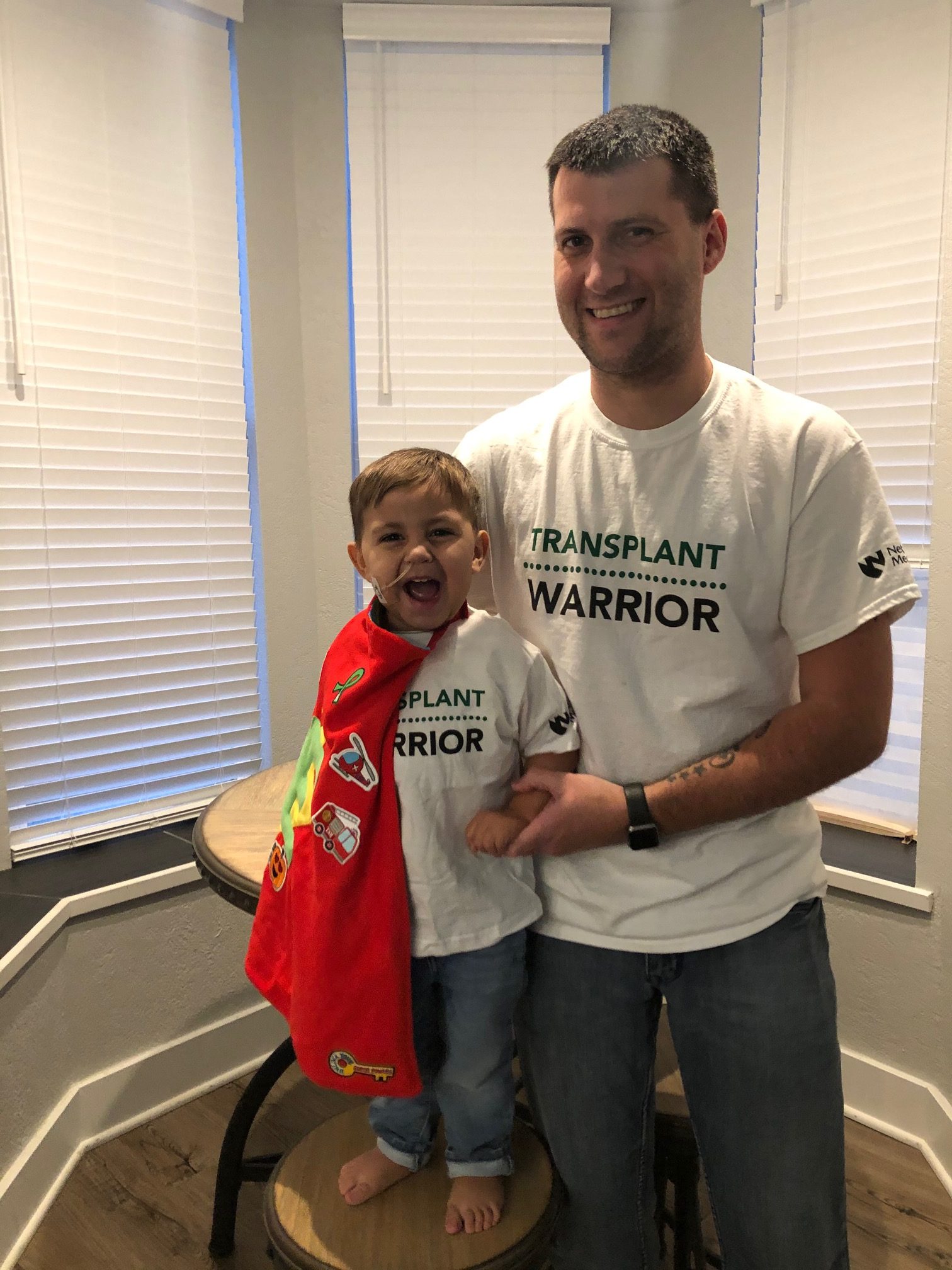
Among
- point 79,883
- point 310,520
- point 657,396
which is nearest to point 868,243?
point 657,396

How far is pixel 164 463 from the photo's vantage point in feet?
7.71

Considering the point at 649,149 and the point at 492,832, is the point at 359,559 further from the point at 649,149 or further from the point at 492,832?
the point at 649,149

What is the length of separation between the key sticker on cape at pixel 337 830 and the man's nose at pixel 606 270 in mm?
702

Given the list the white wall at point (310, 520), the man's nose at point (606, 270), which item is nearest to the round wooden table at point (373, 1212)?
the white wall at point (310, 520)

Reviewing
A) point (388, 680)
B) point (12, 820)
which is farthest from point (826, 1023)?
point (12, 820)

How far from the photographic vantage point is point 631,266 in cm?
105

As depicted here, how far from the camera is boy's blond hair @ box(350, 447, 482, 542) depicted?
114 cm

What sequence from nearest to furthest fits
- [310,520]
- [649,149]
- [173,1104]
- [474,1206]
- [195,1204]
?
1. [649,149]
2. [474,1206]
3. [195,1204]
4. [173,1104]
5. [310,520]

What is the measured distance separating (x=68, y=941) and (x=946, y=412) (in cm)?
218

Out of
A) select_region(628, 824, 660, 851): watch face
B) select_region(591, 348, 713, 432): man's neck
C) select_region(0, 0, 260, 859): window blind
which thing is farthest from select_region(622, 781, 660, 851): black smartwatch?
select_region(0, 0, 260, 859): window blind

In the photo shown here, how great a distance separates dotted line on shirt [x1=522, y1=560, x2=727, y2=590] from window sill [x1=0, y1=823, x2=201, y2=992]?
51.8 inches

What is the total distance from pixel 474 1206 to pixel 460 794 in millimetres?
504

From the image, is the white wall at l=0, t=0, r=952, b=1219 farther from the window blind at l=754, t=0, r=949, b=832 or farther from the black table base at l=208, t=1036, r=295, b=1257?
the black table base at l=208, t=1036, r=295, b=1257

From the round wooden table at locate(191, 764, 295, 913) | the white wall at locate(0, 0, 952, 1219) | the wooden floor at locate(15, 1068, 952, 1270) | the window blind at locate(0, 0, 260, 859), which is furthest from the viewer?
the window blind at locate(0, 0, 260, 859)
